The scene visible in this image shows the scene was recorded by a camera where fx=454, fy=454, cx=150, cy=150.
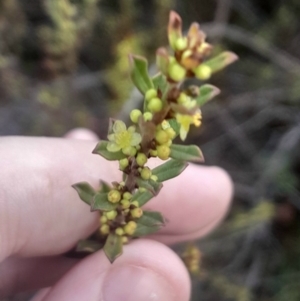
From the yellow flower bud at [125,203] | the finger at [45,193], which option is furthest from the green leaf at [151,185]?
the finger at [45,193]

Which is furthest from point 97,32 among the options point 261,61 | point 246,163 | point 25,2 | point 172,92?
point 172,92

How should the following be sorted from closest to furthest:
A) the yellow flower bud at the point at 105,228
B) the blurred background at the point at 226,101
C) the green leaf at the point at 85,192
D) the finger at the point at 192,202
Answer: the green leaf at the point at 85,192 < the yellow flower bud at the point at 105,228 < the finger at the point at 192,202 < the blurred background at the point at 226,101

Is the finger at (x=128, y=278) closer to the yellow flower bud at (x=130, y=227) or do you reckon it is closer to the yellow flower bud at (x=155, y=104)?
the yellow flower bud at (x=130, y=227)

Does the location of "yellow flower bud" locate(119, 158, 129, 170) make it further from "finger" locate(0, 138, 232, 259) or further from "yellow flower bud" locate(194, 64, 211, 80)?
"finger" locate(0, 138, 232, 259)

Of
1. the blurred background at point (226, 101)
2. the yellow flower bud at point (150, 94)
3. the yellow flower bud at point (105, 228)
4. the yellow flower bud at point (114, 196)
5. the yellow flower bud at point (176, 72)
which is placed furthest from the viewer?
the blurred background at point (226, 101)

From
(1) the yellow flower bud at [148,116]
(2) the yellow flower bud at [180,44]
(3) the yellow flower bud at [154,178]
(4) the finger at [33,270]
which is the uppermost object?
(2) the yellow flower bud at [180,44]

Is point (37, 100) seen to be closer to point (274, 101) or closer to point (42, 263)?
point (42, 263)

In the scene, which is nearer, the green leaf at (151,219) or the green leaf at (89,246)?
the green leaf at (151,219)

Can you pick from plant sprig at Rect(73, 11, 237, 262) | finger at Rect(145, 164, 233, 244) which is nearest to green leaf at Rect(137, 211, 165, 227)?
plant sprig at Rect(73, 11, 237, 262)
